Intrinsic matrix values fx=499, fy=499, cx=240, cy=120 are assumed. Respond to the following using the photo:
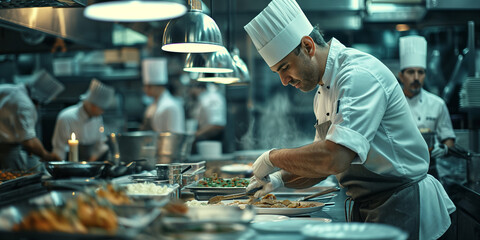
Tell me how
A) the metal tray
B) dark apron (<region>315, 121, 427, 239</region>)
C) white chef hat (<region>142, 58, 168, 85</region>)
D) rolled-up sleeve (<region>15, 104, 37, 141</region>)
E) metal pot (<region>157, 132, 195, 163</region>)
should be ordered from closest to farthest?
dark apron (<region>315, 121, 427, 239</region>) → the metal tray → metal pot (<region>157, 132, 195, 163</region>) → rolled-up sleeve (<region>15, 104, 37, 141</region>) → white chef hat (<region>142, 58, 168, 85</region>)

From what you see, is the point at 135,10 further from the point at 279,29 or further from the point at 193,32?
the point at 279,29

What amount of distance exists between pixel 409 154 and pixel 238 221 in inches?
43.1

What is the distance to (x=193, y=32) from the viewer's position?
2.31 m

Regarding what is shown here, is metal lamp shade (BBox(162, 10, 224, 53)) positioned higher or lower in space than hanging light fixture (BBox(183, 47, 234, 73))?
higher

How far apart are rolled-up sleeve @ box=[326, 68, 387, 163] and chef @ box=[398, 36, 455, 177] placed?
252 centimetres

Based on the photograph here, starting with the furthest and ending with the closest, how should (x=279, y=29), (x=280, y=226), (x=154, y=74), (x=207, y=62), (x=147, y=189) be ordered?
(x=154, y=74), (x=207, y=62), (x=279, y=29), (x=147, y=189), (x=280, y=226)

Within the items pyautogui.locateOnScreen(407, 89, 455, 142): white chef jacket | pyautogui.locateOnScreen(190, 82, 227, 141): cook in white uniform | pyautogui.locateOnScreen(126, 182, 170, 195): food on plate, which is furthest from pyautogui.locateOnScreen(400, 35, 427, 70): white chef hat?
pyautogui.locateOnScreen(126, 182, 170, 195): food on plate

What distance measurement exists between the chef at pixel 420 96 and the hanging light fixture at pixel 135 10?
3.15m

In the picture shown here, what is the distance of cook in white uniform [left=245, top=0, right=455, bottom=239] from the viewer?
201 centimetres

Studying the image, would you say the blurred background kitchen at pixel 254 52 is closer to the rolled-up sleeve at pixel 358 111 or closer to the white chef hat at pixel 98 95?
the white chef hat at pixel 98 95

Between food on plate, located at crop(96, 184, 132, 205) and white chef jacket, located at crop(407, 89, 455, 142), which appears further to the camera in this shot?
white chef jacket, located at crop(407, 89, 455, 142)

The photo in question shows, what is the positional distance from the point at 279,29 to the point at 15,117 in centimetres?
338

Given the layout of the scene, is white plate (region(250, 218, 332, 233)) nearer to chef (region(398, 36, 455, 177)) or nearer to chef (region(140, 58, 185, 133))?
chef (region(398, 36, 455, 177))

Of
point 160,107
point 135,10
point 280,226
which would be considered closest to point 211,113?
point 160,107
